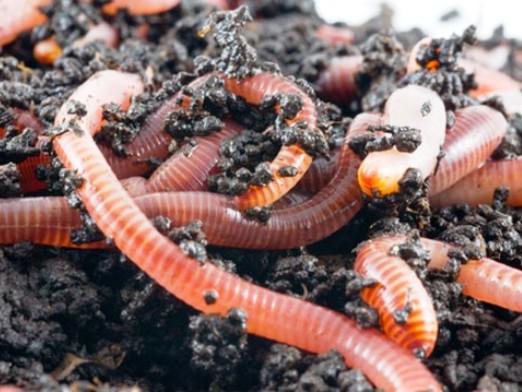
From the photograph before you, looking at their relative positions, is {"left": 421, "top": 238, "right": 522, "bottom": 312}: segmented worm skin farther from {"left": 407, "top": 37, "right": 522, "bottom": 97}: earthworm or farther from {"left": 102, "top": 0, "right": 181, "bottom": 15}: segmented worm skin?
{"left": 102, "top": 0, "right": 181, "bottom": 15}: segmented worm skin

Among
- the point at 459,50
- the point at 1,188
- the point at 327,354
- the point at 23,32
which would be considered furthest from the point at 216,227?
the point at 23,32

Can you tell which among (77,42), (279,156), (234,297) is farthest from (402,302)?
(77,42)

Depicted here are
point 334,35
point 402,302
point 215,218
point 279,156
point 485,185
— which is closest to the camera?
point 402,302

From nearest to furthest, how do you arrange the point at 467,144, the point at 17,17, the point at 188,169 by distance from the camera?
the point at 188,169 → the point at 467,144 → the point at 17,17

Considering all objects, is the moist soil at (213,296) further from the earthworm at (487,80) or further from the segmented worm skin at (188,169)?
the earthworm at (487,80)

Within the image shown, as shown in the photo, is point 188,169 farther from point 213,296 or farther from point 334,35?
point 334,35

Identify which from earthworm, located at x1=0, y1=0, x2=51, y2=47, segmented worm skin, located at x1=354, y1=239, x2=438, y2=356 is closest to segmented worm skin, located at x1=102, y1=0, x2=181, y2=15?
earthworm, located at x1=0, y1=0, x2=51, y2=47

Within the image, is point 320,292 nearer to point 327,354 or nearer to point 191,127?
point 327,354
